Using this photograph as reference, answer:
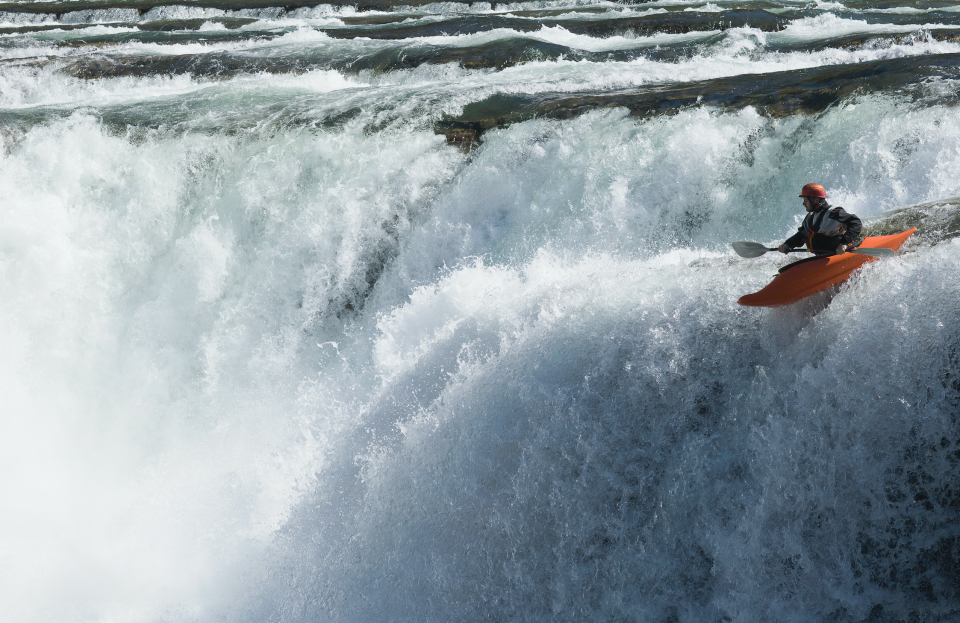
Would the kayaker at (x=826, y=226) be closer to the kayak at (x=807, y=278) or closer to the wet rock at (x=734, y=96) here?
the kayak at (x=807, y=278)

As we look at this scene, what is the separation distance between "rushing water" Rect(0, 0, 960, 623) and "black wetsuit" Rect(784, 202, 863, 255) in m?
0.31

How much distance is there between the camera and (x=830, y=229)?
416cm

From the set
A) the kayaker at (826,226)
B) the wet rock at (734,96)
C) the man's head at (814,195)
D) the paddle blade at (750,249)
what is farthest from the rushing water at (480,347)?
the man's head at (814,195)

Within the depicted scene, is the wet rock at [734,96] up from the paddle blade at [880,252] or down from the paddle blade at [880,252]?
up

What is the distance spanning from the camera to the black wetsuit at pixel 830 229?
4.07 m

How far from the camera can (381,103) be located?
8625 mm

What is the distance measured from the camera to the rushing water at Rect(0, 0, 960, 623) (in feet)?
12.2

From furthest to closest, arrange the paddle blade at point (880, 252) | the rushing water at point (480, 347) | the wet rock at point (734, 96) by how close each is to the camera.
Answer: the wet rock at point (734, 96)
the paddle blade at point (880, 252)
the rushing water at point (480, 347)

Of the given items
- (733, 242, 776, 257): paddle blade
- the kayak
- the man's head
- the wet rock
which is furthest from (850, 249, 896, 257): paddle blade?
the wet rock

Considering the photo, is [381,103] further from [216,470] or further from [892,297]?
[892,297]

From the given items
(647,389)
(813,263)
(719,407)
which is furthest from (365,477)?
(813,263)

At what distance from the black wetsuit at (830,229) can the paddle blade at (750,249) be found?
0.94 feet

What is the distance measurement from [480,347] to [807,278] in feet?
7.76

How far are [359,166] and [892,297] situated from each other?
209 inches
